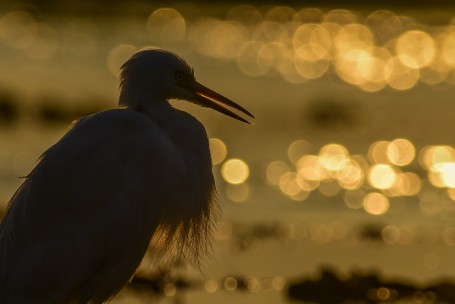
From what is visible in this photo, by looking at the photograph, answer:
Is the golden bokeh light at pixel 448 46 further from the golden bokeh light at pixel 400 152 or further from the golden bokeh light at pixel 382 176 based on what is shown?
the golden bokeh light at pixel 382 176

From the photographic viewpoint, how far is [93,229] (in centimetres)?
656

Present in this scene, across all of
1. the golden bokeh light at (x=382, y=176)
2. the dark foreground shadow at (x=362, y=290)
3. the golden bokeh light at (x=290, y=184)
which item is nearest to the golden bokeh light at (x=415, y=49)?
the golden bokeh light at (x=382, y=176)

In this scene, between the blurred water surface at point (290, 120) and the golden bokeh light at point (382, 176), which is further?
the golden bokeh light at point (382, 176)

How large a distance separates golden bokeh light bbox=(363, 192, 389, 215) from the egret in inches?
190

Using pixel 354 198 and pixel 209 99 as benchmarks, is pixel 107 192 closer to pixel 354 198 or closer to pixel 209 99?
pixel 209 99

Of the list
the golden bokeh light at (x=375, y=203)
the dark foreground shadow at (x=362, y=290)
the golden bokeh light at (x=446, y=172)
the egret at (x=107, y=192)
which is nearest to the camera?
the egret at (x=107, y=192)

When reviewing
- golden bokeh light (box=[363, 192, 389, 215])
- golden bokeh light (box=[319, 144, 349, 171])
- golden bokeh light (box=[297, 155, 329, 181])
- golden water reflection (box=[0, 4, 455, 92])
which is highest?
golden water reflection (box=[0, 4, 455, 92])

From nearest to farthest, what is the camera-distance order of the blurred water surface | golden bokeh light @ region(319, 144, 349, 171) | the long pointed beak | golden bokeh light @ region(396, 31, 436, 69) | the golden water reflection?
the long pointed beak → the blurred water surface → golden bokeh light @ region(319, 144, 349, 171) → the golden water reflection → golden bokeh light @ region(396, 31, 436, 69)

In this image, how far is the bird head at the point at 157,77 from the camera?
673 cm

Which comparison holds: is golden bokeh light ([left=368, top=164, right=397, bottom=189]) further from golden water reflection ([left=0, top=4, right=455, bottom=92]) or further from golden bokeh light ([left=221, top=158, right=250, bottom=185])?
golden water reflection ([left=0, top=4, right=455, bottom=92])

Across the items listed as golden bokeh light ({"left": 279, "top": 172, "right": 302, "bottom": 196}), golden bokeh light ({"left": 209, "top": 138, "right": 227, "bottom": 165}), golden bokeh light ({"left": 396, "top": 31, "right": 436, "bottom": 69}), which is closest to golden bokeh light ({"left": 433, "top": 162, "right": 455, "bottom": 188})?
golden bokeh light ({"left": 279, "top": 172, "right": 302, "bottom": 196})

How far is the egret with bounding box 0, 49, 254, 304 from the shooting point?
6.49m

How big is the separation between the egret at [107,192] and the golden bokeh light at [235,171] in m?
5.62

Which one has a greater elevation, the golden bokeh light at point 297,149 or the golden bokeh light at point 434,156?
the golden bokeh light at point 434,156
